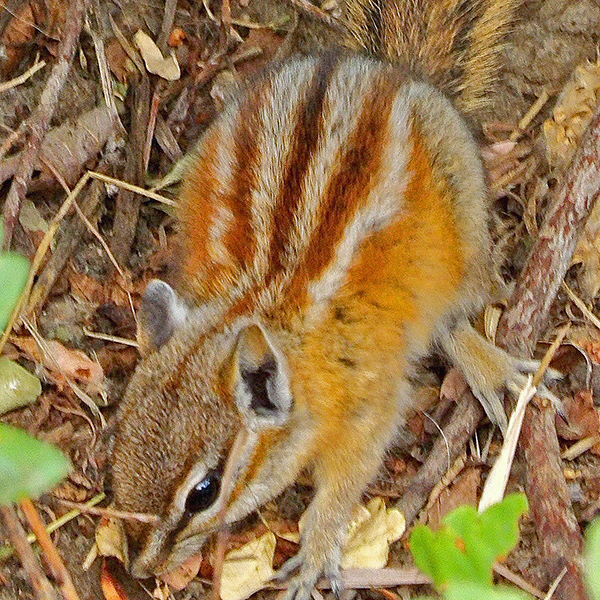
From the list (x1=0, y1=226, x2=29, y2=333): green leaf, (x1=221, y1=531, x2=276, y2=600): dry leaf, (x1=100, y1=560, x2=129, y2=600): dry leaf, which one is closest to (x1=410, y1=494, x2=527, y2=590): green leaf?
(x1=0, y1=226, x2=29, y2=333): green leaf

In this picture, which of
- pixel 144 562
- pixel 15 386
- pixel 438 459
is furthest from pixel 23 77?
pixel 438 459

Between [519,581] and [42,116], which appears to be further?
[42,116]

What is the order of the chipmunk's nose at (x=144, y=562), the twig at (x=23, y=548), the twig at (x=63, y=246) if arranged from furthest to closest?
the twig at (x=63, y=246) → the chipmunk's nose at (x=144, y=562) → the twig at (x=23, y=548)

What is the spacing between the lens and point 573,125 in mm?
3219

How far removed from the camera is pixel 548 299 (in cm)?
279

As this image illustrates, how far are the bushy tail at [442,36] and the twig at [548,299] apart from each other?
56 centimetres

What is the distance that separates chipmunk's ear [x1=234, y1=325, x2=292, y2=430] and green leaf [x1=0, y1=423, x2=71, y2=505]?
1.19 metres

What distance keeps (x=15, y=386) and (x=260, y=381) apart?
39.1 inches

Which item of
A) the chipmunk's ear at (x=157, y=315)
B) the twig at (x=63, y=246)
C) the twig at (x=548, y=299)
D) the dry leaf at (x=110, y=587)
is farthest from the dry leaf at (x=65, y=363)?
the twig at (x=548, y=299)

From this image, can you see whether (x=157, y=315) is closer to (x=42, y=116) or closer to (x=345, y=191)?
(x=345, y=191)

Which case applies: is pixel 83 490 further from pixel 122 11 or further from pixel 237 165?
pixel 122 11

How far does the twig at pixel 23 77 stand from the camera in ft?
10.0

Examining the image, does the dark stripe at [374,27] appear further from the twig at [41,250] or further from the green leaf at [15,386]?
the green leaf at [15,386]

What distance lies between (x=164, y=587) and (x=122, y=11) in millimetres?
2327
